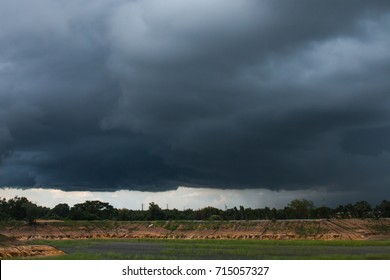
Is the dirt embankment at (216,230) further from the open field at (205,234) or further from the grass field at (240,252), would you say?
the grass field at (240,252)

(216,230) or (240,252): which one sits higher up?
(216,230)

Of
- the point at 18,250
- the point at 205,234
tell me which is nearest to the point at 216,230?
the point at 205,234

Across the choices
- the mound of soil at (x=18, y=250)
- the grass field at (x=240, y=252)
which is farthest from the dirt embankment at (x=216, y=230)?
the mound of soil at (x=18, y=250)

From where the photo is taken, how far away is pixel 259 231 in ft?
501

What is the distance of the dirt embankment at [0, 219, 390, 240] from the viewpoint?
140625 millimetres

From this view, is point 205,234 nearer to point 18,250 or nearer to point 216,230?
point 216,230

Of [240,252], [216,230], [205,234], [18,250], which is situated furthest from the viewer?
[216,230]

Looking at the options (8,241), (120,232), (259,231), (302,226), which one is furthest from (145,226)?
(8,241)

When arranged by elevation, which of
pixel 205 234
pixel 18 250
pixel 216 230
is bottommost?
pixel 205 234

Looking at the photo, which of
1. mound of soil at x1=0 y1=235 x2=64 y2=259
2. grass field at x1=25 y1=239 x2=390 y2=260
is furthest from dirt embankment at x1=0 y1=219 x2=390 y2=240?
mound of soil at x1=0 y1=235 x2=64 y2=259

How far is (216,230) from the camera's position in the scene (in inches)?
6467

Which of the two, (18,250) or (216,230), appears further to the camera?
(216,230)
